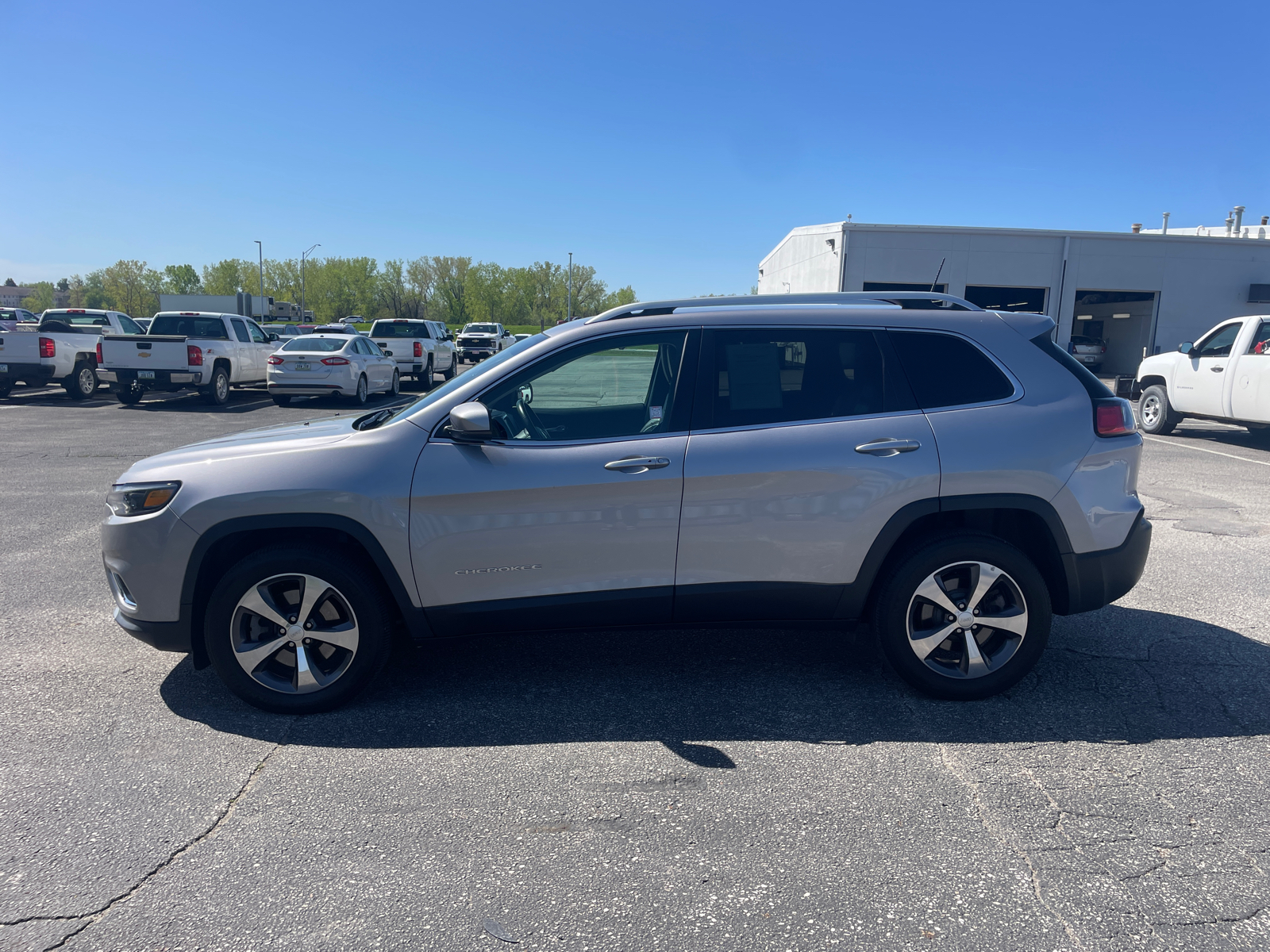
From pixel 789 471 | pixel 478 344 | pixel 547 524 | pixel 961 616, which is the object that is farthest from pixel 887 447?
pixel 478 344

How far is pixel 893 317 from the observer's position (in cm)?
397

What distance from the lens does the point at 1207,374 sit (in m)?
13.1

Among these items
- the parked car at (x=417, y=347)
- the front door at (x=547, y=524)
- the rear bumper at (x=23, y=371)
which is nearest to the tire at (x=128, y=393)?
the rear bumper at (x=23, y=371)

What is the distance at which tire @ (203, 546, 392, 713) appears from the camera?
362 centimetres

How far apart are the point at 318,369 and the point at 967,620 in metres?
16.7

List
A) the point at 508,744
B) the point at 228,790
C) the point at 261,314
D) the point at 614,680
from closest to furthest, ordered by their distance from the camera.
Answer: the point at 228,790 → the point at 508,744 → the point at 614,680 → the point at 261,314

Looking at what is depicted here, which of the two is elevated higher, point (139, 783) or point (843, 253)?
point (843, 253)

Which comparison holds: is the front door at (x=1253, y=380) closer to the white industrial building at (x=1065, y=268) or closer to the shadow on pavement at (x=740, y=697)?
the shadow on pavement at (x=740, y=697)

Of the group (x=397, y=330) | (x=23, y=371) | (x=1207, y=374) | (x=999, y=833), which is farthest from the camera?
(x=397, y=330)

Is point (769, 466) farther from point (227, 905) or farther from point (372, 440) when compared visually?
point (227, 905)

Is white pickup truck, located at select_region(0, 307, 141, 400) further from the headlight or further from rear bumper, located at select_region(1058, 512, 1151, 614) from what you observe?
rear bumper, located at select_region(1058, 512, 1151, 614)

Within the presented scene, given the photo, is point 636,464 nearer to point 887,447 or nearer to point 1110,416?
point 887,447

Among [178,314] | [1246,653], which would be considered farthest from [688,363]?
[178,314]

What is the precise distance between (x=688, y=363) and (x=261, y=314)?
62012mm
